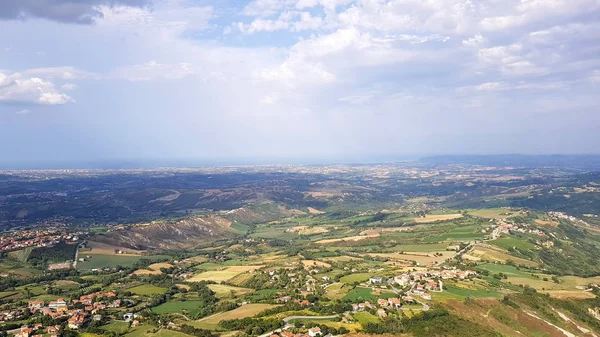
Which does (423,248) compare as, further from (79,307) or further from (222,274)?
(79,307)

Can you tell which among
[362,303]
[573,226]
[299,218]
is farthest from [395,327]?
[299,218]

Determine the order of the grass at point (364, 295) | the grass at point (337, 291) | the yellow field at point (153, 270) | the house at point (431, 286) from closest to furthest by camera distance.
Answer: the grass at point (364, 295) → the grass at point (337, 291) → the house at point (431, 286) → the yellow field at point (153, 270)

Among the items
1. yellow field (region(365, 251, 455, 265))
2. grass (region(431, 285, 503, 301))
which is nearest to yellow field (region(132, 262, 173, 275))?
yellow field (region(365, 251, 455, 265))

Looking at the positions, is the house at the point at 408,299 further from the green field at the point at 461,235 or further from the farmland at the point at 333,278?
the green field at the point at 461,235

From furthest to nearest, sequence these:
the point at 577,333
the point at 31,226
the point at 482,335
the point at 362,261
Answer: the point at 31,226 → the point at 362,261 → the point at 577,333 → the point at 482,335

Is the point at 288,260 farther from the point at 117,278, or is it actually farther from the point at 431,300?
the point at 431,300

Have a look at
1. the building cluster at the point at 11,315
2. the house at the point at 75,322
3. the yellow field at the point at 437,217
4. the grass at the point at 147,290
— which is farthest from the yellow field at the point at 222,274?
the yellow field at the point at 437,217
